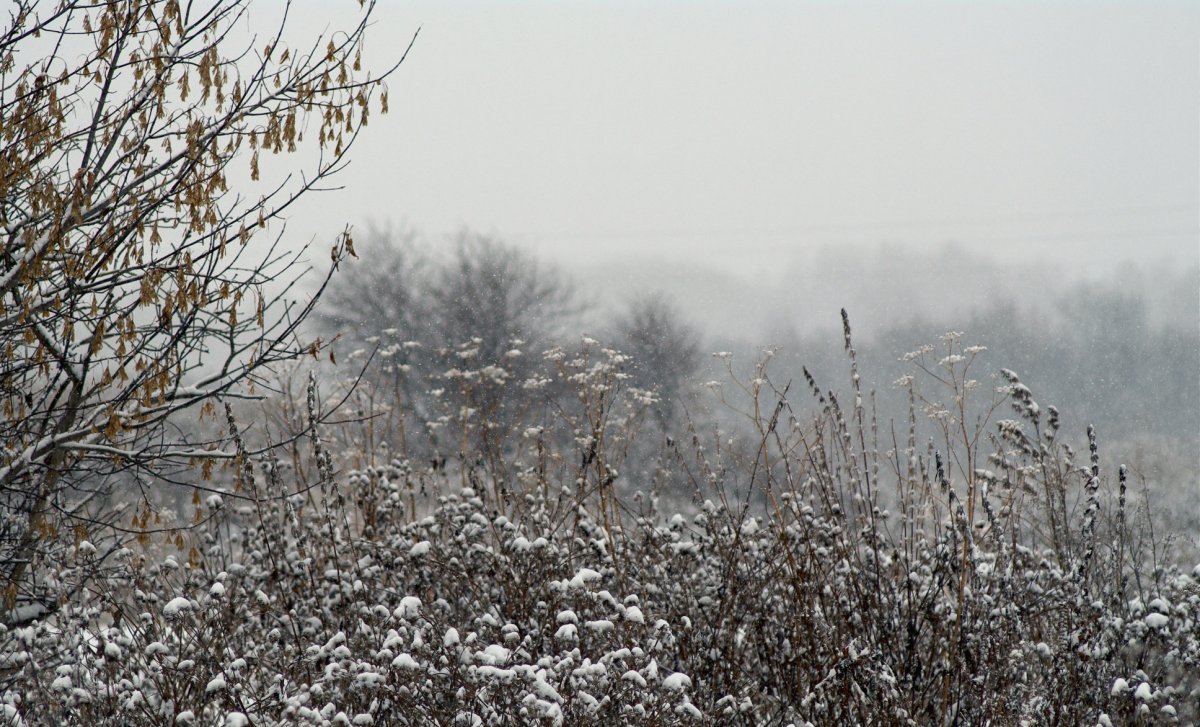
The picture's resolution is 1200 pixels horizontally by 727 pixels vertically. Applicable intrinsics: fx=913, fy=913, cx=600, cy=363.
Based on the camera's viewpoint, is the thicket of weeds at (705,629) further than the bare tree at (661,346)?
No

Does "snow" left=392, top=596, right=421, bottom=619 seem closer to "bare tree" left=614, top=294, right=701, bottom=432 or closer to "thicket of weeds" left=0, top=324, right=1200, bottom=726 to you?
"thicket of weeds" left=0, top=324, right=1200, bottom=726

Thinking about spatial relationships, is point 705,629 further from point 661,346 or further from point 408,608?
point 661,346

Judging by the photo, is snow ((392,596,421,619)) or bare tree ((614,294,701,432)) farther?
bare tree ((614,294,701,432))

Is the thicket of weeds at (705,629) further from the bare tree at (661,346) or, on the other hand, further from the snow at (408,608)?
the bare tree at (661,346)

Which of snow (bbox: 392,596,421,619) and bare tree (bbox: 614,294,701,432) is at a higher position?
snow (bbox: 392,596,421,619)

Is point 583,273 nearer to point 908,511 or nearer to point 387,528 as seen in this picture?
point 387,528

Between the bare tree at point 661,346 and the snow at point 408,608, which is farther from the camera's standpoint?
the bare tree at point 661,346

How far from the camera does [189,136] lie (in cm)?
308

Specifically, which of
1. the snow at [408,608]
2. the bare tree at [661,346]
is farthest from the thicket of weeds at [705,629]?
the bare tree at [661,346]

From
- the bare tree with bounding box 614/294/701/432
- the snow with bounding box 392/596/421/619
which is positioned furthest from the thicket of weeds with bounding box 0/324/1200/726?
the bare tree with bounding box 614/294/701/432

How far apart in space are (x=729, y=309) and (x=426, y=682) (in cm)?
1967

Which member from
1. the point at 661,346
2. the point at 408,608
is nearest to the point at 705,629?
the point at 408,608

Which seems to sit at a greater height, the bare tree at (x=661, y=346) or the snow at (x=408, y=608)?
the snow at (x=408, y=608)

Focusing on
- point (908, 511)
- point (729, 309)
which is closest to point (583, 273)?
point (729, 309)
